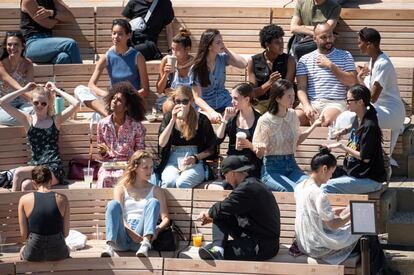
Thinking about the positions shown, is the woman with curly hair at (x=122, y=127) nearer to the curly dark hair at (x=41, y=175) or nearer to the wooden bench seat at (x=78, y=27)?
the curly dark hair at (x=41, y=175)

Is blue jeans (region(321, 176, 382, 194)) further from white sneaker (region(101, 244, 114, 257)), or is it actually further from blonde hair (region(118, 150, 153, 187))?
white sneaker (region(101, 244, 114, 257))

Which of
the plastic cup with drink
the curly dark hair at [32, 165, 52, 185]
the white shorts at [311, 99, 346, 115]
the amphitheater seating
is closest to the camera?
the amphitheater seating

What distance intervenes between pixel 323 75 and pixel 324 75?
11 millimetres

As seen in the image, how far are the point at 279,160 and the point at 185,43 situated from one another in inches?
86.6

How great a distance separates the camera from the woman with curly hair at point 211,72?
14938 mm

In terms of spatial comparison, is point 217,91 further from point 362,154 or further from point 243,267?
point 243,267

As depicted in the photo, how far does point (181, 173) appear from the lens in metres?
13.9

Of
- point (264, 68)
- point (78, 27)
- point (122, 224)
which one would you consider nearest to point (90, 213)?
point (122, 224)

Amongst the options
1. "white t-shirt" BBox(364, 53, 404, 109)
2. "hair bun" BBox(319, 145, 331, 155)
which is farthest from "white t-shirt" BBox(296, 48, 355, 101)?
"hair bun" BBox(319, 145, 331, 155)

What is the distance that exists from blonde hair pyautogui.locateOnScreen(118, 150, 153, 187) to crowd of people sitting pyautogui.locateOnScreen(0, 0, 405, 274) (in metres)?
0.01

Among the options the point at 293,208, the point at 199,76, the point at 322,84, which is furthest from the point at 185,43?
the point at 293,208

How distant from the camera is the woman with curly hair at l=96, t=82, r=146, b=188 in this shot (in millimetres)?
14234

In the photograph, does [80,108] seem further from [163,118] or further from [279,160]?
[279,160]

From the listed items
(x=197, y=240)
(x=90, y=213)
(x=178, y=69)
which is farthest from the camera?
(x=178, y=69)
